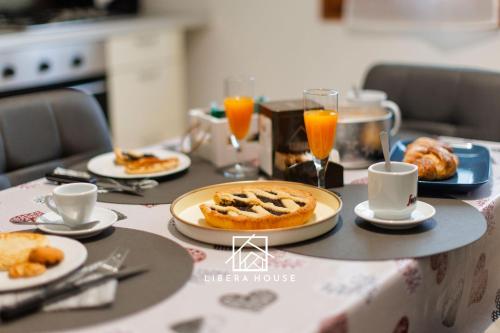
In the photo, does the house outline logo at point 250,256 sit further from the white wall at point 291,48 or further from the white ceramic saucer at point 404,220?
the white wall at point 291,48

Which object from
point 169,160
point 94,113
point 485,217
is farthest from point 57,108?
point 485,217

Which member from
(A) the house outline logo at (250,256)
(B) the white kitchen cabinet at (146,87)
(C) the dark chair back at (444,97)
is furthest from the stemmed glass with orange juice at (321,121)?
(B) the white kitchen cabinet at (146,87)

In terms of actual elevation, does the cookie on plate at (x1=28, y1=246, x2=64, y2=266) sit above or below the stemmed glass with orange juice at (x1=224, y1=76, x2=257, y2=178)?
below

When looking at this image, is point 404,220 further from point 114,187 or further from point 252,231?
point 114,187

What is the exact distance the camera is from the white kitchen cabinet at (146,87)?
365 cm

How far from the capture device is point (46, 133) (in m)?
1.98

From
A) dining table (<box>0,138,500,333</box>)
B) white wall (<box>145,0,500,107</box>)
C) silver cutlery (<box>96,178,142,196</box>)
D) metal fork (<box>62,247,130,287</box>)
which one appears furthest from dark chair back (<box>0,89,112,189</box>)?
white wall (<box>145,0,500,107</box>)

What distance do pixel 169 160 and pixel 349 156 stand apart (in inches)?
17.4

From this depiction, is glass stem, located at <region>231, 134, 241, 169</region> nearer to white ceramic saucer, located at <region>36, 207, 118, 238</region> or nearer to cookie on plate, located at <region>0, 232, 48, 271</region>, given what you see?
white ceramic saucer, located at <region>36, 207, 118, 238</region>

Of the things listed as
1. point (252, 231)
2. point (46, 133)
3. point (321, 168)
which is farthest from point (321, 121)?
point (46, 133)

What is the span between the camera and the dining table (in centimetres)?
95

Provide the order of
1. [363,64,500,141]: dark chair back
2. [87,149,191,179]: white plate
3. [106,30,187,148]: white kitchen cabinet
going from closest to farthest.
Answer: [87,149,191,179]: white plate < [363,64,500,141]: dark chair back < [106,30,187,148]: white kitchen cabinet

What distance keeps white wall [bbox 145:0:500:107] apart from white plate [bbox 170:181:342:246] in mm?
1976

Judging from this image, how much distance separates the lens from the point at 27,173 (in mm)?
1886
